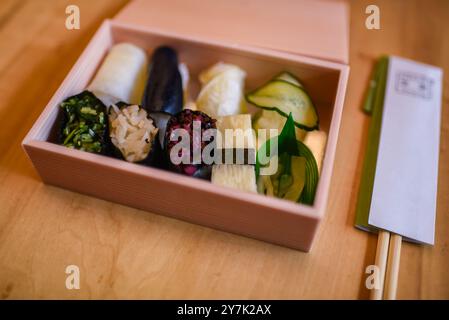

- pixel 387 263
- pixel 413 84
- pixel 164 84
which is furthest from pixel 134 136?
pixel 413 84

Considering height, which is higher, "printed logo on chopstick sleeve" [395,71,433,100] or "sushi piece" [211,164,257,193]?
"printed logo on chopstick sleeve" [395,71,433,100]

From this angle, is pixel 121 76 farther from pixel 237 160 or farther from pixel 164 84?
pixel 237 160

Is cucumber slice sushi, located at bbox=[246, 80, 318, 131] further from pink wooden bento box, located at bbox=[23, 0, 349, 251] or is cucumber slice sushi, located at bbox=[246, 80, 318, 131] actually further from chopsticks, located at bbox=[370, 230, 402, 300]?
chopsticks, located at bbox=[370, 230, 402, 300]

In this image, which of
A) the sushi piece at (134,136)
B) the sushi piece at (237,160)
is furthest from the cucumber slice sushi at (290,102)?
the sushi piece at (134,136)

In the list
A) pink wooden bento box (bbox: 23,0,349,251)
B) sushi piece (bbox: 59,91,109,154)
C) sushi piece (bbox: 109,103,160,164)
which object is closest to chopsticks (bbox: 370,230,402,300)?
pink wooden bento box (bbox: 23,0,349,251)

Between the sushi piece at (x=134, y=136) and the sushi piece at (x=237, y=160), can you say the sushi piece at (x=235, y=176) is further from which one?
the sushi piece at (x=134, y=136)
